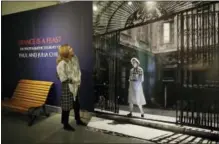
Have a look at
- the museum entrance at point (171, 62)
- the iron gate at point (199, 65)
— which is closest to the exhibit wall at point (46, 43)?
the museum entrance at point (171, 62)

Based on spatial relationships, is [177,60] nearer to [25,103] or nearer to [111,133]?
[111,133]

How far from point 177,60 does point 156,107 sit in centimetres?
68

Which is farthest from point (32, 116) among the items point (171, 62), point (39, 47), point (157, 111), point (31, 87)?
point (171, 62)

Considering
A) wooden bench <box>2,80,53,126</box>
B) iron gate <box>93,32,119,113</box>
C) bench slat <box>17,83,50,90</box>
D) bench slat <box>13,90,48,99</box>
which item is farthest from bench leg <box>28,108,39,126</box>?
iron gate <box>93,32,119,113</box>

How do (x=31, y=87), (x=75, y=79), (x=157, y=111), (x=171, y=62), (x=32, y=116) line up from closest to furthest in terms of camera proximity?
(x=171, y=62) → (x=157, y=111) → (x=75, y=79) → (x=32, y=116) → (x=31, y=87)

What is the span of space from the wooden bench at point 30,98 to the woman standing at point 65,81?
0.26m

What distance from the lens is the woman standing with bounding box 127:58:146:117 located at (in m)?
3.24

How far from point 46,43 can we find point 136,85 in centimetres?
155

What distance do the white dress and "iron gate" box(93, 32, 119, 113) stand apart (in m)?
0.23

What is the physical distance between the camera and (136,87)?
3281mm

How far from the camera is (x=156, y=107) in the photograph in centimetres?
316

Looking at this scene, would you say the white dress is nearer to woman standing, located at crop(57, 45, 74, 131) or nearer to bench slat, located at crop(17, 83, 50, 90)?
woman standing, located at crop(57, 45, 74, 131)

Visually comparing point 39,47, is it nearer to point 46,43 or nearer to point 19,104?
point 46,43

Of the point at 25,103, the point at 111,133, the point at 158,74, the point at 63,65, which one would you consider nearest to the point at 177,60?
the point at 158,74
